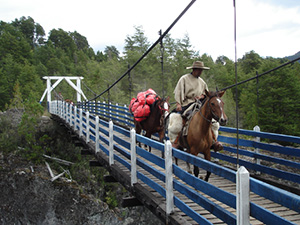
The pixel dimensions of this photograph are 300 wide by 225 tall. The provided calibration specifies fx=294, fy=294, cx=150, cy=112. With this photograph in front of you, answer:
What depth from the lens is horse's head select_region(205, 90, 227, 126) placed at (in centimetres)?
411

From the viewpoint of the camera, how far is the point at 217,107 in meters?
4.24

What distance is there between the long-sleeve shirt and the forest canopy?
0.92 m

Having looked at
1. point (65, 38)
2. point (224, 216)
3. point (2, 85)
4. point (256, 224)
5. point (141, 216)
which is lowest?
point (141, 216)

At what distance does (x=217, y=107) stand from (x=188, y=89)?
117cm

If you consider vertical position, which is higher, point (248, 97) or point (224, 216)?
point (248, 97)

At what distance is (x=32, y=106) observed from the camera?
22625mm

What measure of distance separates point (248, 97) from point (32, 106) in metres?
18.5

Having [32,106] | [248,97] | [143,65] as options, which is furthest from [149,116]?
[248,97]

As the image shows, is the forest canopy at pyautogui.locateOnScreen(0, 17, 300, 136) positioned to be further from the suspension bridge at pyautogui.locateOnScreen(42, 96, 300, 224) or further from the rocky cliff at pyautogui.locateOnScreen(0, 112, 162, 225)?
the rocky cliff at pyautogui.locateOnScreen(0, 112, 162, 225)

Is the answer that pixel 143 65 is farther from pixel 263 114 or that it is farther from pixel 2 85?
pixel 2 85

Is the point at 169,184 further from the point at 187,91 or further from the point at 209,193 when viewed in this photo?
the point at 187,91

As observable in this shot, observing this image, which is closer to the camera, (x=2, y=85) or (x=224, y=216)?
(x=224, y=216)

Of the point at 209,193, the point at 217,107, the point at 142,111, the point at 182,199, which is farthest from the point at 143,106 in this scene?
the point at 209,193

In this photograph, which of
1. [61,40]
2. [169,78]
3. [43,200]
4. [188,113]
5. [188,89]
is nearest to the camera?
[188,113]
